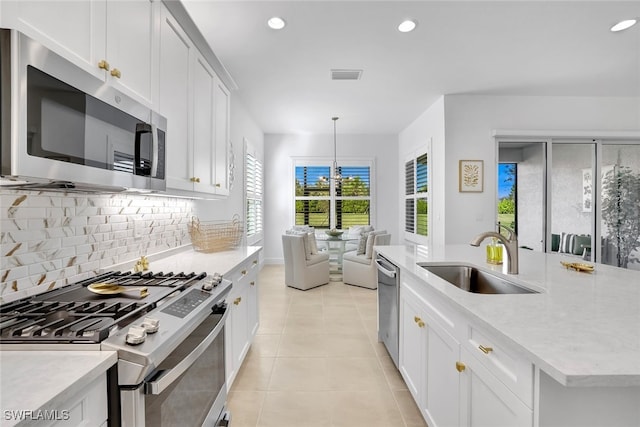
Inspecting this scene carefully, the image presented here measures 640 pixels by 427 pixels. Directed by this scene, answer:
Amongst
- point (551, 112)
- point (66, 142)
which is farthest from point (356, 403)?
point (551, 112)

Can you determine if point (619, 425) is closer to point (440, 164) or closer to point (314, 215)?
point (440, 164)

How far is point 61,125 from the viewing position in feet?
3.13

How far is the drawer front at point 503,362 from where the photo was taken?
0.87 meters

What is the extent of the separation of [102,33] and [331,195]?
228 inches

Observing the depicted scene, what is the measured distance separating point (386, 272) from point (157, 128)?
1806 millimetres

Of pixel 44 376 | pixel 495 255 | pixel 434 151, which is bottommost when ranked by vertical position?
pixel 44 376

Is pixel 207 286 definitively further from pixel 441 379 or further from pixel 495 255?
pixel 495 255

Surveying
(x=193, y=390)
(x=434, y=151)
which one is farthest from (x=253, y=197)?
(x=193, y=390)

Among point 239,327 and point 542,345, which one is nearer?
point 542,345

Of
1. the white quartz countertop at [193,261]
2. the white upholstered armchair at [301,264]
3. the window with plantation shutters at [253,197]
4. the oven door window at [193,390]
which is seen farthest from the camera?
the window with plantation shutters at [253,197]

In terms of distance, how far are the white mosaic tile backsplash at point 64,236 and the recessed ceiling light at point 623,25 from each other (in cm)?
420

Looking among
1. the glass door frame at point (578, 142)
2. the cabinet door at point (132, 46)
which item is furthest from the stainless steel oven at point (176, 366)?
the glass door frame at point (578, 142)

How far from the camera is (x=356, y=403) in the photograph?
2.03m

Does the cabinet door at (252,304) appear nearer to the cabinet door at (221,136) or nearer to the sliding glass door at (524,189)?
the cabinet door at (221,136)
